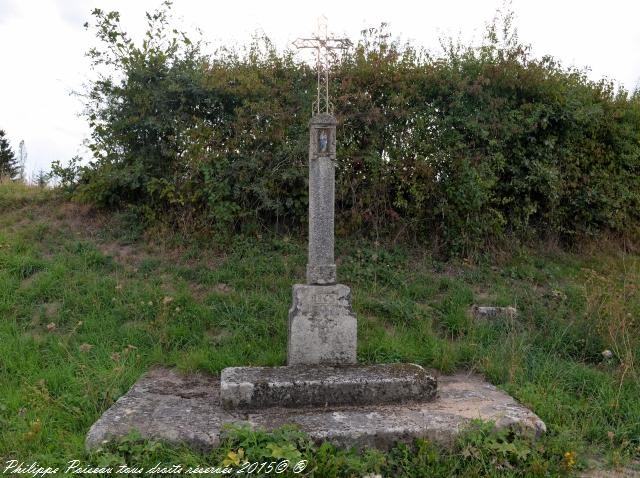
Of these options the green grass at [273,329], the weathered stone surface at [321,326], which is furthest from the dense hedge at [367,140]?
the weathered stone surface at [321,326]

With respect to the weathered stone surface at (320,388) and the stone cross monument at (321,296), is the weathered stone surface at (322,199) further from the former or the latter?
the weathered stone surface at (320,388)

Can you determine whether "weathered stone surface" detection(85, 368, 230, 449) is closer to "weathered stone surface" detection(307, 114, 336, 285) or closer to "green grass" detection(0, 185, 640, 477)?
"green grass" detection(0, 185, 640, 477)

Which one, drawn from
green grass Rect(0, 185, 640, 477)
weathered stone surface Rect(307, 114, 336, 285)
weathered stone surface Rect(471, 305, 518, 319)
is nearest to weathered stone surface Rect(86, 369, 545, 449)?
green grass Rect(0, 185, 640, 477)

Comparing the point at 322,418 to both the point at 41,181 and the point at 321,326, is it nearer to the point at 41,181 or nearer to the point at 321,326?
the point at 321,326

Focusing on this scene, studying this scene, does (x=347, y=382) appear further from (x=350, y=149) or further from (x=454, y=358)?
(x=350, y=149)

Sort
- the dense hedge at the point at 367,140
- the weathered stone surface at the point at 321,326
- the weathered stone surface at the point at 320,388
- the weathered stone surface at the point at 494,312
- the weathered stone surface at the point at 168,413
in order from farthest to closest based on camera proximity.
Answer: the dense hedge at the point at 367,140, the weathered stone surface at the point at 494,312, the weathered stone surface at the point at 321,326, the weathered stone surface at the point at 320,388, the weathered stone surface at the point at 168,413

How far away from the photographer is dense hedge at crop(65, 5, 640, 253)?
734 centimetres

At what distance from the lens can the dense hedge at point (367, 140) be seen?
734 centimetres

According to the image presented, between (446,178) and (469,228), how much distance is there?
2.51 ft

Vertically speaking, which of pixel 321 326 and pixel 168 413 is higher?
pixel 321 326

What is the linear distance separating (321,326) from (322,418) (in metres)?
1.01

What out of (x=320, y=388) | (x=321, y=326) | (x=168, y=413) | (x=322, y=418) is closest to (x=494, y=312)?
(x=321, y=326)

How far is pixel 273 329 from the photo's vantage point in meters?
5.68

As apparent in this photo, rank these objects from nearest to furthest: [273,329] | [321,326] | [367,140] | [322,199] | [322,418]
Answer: [322,418] → [321,326] → [322,199] → [273,329] → [367,140]
